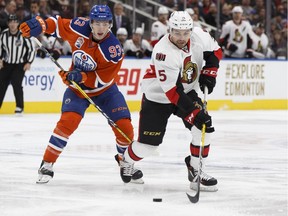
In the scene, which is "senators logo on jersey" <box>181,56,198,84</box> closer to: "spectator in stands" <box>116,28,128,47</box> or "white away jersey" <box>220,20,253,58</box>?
"spectator in stands" <box>116,28,128,47</box>

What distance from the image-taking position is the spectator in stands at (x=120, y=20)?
12597 millimetres

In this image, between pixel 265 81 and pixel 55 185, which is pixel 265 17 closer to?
pixel 265 81

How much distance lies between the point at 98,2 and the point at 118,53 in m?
6.65

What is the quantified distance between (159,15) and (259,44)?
2060 millimetres

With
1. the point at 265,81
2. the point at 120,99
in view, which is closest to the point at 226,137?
the point at 120,99

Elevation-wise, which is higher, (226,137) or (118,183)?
(118,183)

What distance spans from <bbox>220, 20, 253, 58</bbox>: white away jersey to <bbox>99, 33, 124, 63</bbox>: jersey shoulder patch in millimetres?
8136

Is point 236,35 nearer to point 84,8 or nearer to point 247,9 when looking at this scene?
point 247,9

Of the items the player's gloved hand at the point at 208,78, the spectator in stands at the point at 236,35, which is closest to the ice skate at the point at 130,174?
the player's gloved hand at the point at 208,78

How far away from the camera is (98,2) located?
12.2 m

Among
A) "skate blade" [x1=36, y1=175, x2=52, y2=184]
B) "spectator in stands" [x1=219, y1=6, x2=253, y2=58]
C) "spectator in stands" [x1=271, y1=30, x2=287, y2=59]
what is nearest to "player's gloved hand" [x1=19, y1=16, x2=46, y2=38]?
"skate blade" [x1=36, y1=175, x2=52, y2=184]

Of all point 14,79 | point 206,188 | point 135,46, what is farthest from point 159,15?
point 206,188

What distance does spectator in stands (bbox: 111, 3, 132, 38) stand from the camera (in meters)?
12.6

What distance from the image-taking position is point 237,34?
13727 millimetres
